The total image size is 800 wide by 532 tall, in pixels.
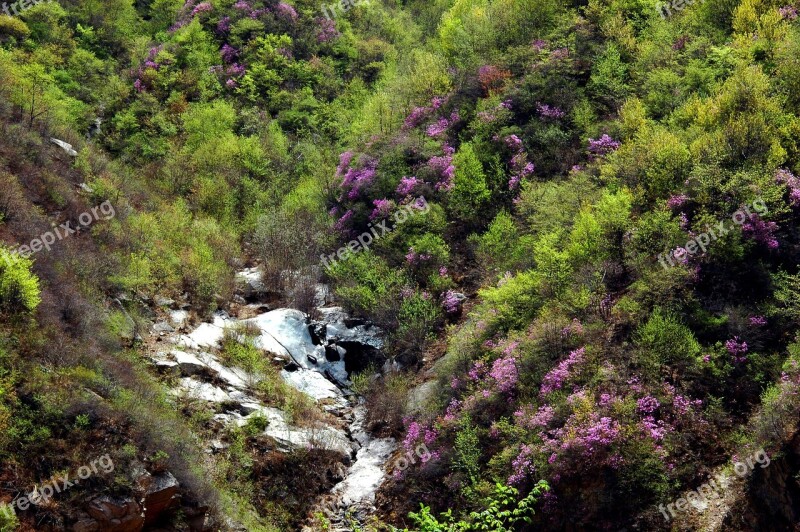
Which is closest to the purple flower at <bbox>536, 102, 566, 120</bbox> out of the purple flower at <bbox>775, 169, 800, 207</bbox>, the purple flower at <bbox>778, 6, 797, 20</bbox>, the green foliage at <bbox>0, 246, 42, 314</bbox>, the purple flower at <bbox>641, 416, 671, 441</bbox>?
the purple flower at <bbox>778, 6, 797, 20</bbox>

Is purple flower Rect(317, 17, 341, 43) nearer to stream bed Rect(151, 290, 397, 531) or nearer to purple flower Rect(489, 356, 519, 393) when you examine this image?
stream bed Rect(151, 290, 397, 531)

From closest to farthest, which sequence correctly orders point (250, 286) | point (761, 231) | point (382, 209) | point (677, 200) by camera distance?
point (761, 231)
point (677, 200)
point (250, 286)
point (382, 209)

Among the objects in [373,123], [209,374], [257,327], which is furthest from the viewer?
[373,123]

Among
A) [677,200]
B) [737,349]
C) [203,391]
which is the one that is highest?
[677,200]

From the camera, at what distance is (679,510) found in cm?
1231

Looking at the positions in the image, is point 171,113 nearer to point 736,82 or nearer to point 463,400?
point 463,400

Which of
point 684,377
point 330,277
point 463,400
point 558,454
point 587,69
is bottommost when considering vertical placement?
point 330,277

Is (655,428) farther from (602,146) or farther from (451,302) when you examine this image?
(602,146)

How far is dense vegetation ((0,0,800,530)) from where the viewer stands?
43.5 ft

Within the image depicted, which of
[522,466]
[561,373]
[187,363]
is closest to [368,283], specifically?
[187,363]

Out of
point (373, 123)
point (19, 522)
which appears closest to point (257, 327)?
point (19, 522)

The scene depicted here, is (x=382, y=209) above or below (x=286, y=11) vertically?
below

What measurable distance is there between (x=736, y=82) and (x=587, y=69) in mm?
7683

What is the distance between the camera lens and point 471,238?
22.4 metres
